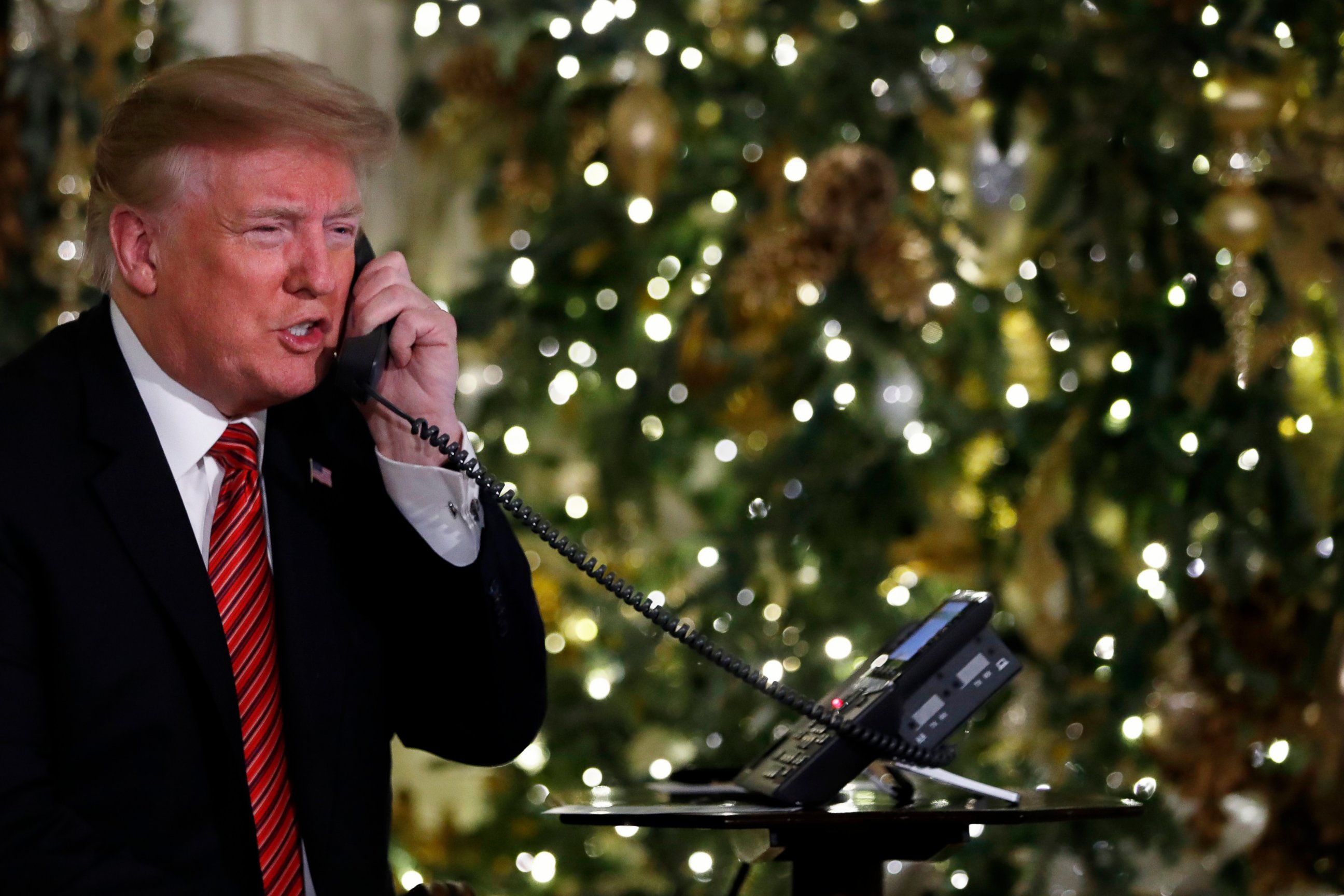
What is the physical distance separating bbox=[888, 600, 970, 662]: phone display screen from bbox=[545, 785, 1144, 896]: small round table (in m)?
0.12

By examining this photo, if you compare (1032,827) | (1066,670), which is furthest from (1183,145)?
(1032,827)

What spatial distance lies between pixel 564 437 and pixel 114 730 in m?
1.80

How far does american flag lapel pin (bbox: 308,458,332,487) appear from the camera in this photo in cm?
128

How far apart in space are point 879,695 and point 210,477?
0.59 m

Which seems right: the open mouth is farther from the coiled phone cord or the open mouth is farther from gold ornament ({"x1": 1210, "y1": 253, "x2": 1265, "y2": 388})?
gold ornament ({"x1": 1210, "y1": 253, "x2": 1265, "y2": 388})

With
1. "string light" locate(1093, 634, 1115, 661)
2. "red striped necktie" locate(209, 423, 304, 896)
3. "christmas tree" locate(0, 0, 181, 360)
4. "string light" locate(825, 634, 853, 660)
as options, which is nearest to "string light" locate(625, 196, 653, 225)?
"string light" locate(825, 634, 853, 660)

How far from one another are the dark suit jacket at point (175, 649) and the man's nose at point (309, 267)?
16 centimetres

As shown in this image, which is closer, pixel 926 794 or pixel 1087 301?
pixel 926 794

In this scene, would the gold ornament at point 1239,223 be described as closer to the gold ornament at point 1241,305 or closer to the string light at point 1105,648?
the gold ornament at point 1241,305

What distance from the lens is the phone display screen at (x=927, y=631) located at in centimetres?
117

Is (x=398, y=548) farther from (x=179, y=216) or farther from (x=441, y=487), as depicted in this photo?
(x=179, y=216)

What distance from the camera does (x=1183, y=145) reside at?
7.25 ft

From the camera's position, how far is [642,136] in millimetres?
2348

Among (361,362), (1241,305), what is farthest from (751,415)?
(361,362)
